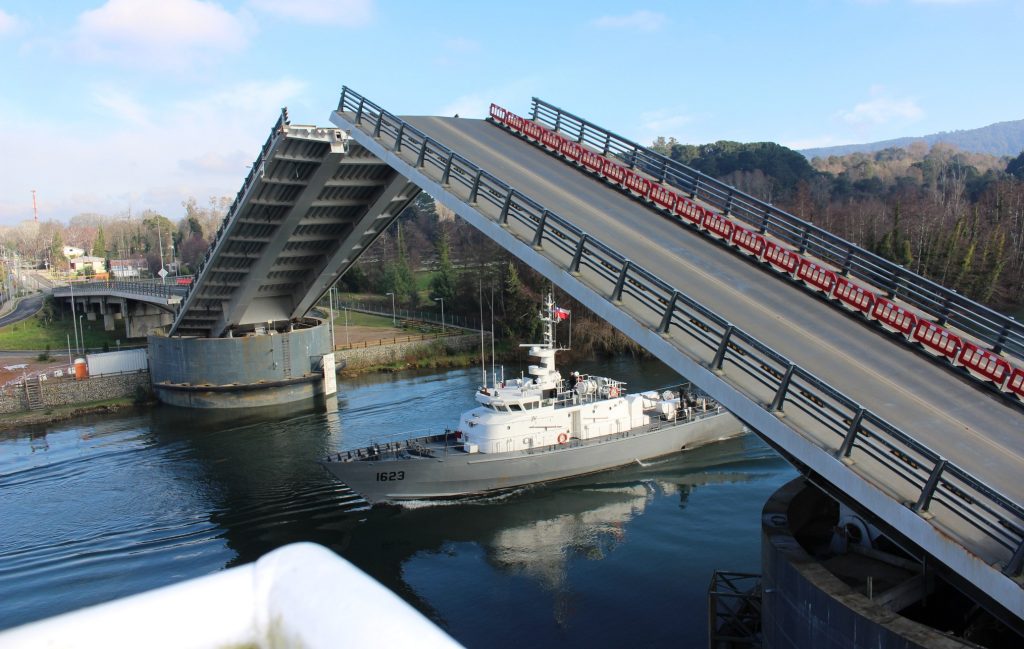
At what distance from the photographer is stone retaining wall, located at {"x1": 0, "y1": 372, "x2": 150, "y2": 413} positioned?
3728 cm

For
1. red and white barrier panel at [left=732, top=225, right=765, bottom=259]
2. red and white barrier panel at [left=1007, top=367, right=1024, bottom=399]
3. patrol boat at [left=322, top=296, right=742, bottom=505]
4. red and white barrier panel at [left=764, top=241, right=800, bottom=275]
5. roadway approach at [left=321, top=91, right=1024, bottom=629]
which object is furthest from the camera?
patrol boat at [left=322, top=296, right=742, bottom=505]

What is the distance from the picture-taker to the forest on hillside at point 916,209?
163 feet

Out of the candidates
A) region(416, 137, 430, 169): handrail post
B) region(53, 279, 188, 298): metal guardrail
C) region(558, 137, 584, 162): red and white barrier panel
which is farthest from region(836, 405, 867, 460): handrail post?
region(53, 279, 188, 298): metal guardrail

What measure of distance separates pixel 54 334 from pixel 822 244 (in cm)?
6080

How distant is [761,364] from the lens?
10.2 meters

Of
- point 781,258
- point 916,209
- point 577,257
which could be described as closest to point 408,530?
point 577,257

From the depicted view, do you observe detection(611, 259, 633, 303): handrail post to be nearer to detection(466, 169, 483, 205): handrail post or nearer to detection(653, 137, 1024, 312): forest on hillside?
detection(466, 169, 483, 205): handrail post

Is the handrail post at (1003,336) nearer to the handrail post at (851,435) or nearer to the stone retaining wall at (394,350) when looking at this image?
the handrail post at (851,435)

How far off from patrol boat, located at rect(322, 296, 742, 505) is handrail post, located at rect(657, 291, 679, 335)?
14038 mm

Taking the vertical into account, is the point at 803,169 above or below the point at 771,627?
above

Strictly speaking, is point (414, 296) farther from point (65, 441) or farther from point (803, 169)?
point (803, 169)

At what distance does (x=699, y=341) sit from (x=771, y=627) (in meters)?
4.44

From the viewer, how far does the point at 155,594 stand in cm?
239

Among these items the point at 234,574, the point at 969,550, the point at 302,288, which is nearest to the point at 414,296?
the point at 302,288
